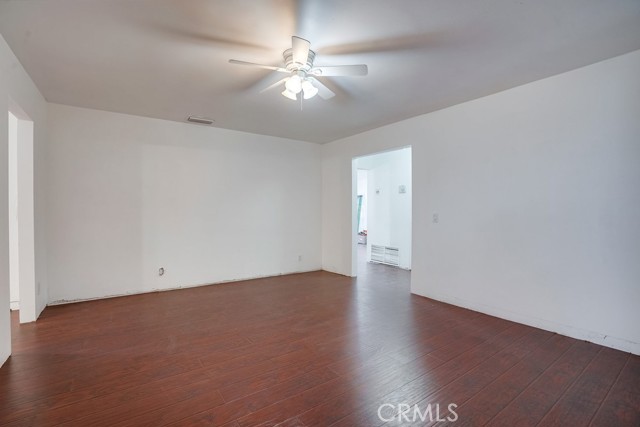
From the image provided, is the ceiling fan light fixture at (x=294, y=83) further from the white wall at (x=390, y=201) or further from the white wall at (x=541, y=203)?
the white wall at (x=390, y=201)

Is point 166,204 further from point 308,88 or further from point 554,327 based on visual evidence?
point 554,327

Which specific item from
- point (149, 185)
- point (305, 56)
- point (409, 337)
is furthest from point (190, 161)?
point (409, 337)

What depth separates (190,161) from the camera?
461 centimetres

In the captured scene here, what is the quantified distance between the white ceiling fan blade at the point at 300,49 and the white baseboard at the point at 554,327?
334cm

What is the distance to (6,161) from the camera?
2352 mm

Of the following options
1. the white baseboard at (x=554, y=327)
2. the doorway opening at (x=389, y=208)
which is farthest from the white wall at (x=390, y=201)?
the white baseboard at (x=554, y=327)

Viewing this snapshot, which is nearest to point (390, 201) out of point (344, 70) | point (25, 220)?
point (344, 70)

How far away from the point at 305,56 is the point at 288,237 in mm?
3822

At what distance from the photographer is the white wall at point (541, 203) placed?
101 inches

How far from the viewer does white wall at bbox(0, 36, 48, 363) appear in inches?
89.7

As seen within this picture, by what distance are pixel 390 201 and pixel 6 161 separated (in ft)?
19.0

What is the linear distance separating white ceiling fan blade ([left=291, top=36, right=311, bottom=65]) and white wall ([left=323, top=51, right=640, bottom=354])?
94.3 inches

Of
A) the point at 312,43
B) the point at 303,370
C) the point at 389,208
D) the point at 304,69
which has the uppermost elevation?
the point at 312,43

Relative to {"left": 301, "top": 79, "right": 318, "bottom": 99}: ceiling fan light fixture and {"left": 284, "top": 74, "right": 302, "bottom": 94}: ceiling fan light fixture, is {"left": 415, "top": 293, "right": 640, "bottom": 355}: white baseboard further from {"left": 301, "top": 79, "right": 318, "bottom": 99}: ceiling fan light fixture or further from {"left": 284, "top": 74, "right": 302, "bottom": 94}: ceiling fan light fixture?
{"left": 284, "top": 74, "right": 302, "bottom": 94}: ceiling fan light fixture
